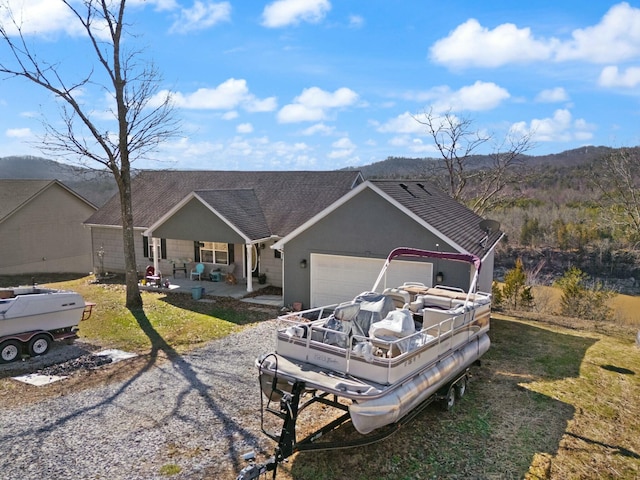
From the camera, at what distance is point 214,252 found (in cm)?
2184

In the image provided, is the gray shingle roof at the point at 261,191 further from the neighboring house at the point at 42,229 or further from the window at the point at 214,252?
the neighboring house at the point at 42,229

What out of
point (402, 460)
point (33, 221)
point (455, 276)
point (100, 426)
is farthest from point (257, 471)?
point (33, 221)

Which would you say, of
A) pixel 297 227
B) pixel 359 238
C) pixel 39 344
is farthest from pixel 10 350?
pixel 297 227

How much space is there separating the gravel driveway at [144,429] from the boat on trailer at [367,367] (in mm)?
638

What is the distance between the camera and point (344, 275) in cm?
1605

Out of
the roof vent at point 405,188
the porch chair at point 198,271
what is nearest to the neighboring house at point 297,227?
the roof vent at point 405,188

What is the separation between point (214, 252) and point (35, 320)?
10.8m

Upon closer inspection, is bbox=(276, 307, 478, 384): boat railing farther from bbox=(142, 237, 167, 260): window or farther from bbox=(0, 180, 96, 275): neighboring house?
bbox=(0, 180, 96, 275): neighboring house

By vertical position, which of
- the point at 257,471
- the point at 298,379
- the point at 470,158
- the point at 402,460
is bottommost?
the point at 402,460

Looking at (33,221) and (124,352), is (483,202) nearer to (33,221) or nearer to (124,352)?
(124,352)

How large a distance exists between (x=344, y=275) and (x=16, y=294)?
966 cm

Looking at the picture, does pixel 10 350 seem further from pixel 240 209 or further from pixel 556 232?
pixel 556 232

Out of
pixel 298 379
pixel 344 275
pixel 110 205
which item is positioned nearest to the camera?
pixel 298 379

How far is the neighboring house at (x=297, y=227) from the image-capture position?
14992 mm
